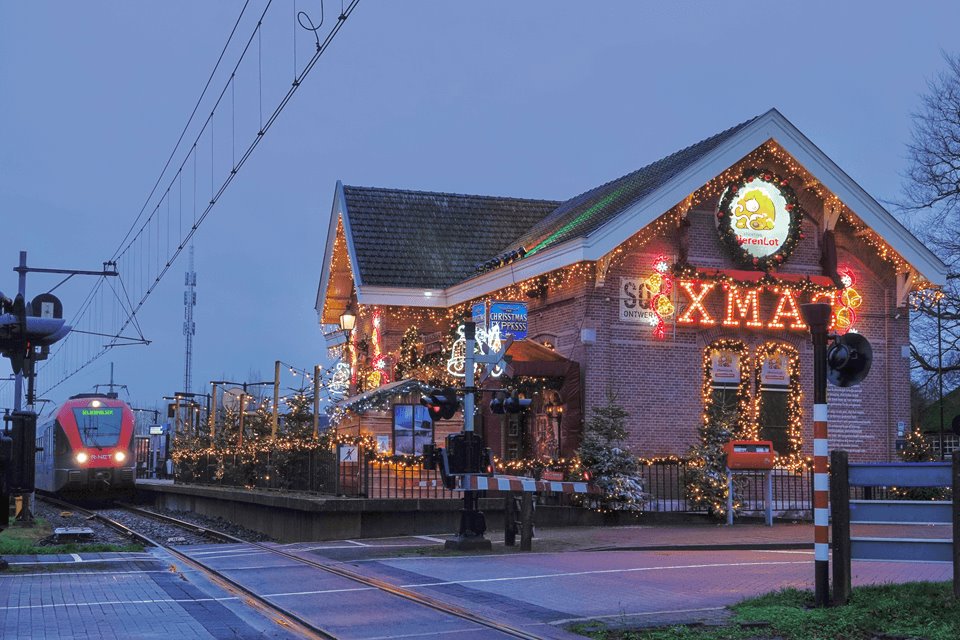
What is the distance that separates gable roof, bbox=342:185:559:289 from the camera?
33.1 meters

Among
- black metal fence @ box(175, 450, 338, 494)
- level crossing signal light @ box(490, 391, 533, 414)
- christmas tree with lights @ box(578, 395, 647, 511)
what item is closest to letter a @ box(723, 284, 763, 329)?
christmas tree with lights @ box(578, 395, 647, 511)

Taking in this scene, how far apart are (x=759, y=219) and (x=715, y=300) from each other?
211cm

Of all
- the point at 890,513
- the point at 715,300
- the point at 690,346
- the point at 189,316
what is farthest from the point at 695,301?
the point at 189,316

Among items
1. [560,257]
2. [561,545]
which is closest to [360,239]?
[560,257]

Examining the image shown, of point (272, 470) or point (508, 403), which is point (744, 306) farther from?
point (272, 470)

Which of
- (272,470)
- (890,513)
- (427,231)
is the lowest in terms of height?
(272,470)

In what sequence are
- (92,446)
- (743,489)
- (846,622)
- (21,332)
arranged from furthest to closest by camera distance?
(92,446) → (743,489) → (21,332) → (846,622)

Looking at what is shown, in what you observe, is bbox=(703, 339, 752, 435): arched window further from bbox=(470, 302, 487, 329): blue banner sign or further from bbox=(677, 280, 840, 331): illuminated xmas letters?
bbox=(470, 302, 487, 329): blue banner sign

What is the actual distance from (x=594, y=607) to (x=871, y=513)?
276 cm

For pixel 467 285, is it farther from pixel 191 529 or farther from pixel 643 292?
pixel 191 529

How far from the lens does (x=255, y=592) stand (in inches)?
528

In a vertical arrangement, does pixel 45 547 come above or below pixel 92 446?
below

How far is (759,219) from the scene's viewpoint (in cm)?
2745

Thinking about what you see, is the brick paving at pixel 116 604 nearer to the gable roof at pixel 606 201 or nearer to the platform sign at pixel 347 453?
the platform sign at pixel 347 453
